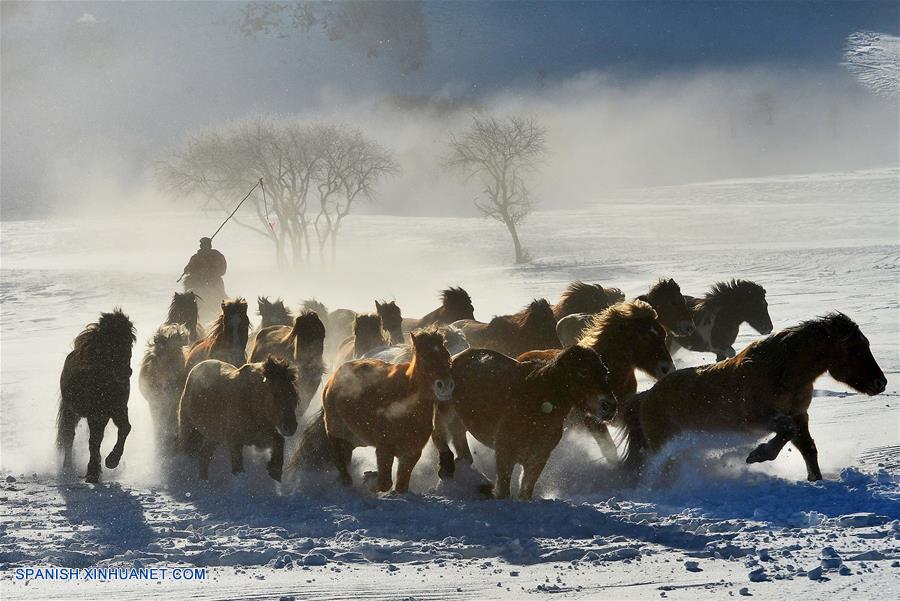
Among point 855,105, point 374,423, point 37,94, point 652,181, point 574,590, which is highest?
point 37,94

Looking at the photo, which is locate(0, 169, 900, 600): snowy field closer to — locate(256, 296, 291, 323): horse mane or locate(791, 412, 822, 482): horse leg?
locate(791, 412, 822, 482): horse leg

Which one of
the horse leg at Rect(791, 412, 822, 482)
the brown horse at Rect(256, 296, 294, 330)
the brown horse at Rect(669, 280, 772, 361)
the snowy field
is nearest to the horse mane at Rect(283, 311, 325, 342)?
the snowy field

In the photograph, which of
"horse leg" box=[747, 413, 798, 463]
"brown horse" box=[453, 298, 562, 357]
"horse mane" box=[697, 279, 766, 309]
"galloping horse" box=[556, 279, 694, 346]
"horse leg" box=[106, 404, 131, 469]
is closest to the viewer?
"horse leg" box=[747, 413, 798, 463]

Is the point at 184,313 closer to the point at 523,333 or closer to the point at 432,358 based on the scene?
the point at 523,333

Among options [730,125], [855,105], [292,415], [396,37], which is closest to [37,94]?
[396,37]

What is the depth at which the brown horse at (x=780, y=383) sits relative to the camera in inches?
284

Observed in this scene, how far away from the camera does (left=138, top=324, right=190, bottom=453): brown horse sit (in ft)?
33.7

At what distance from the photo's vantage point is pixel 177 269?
41438mm

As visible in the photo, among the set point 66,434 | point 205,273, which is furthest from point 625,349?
point 205,273

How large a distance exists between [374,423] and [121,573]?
89.8 inches

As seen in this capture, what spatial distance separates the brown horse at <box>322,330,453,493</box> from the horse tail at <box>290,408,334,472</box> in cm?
19

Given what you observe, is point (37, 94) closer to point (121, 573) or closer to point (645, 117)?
point (645, 117)

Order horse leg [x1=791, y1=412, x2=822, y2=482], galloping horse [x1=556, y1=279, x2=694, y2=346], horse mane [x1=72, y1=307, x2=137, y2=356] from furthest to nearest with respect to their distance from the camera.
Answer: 1. galloping horse [x1=556, y1=279, x2=694, y2=346]
2. horse mane [x1=72, y1=307, x2=137, y2=356]
3. horse leg [x1=791, y1=412, x2=822, y2=482]

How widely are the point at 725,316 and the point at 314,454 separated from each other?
5.73 m
